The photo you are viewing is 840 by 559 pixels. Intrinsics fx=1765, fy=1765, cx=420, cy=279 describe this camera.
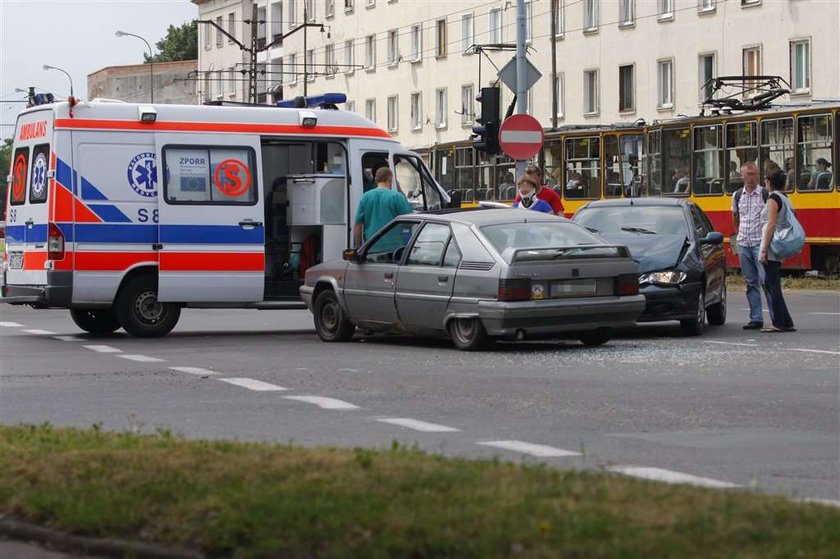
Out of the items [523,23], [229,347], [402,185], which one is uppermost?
[523,23]

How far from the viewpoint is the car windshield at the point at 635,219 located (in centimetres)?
2045

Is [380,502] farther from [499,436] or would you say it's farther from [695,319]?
[695,319]

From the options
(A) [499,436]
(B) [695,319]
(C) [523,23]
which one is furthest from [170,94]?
(A) [499,436]

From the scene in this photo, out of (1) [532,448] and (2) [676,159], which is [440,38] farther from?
(1) [532,448]

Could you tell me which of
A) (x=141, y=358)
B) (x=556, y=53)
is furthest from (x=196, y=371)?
(x=556, y=53)

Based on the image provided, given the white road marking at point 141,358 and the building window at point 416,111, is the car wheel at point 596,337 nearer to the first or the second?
the white road marking at point 141,358

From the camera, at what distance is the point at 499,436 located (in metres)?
10.3

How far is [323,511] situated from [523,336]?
1025 cm

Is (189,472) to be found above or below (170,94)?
below

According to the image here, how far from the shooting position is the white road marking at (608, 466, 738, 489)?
26.2 feet

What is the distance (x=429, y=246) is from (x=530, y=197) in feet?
15.2

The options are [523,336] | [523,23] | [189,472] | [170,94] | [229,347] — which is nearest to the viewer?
[189,472]

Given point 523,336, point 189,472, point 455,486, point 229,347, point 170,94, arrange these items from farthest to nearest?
point 170,94
point 229,347
point 523,336
point 189,472
point 455,486

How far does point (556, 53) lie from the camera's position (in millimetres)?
66250
